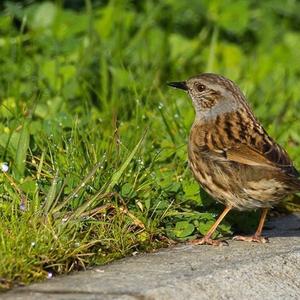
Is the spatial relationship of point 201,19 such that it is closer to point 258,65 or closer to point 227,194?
point 258,65

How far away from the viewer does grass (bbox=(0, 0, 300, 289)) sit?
5547 millimetres

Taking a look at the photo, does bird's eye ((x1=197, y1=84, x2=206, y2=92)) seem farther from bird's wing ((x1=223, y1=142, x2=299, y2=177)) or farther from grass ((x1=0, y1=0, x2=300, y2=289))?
bird's wing ((x1=223, y1=142, x2=299, y2=177))

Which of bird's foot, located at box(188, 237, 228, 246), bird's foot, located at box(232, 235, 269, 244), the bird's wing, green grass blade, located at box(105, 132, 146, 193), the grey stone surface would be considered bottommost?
bird's foot, located at box(232, 235, 269, 244)

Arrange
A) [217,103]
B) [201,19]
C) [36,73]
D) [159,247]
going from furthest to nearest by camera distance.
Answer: [201,19]
[36,73]
[217,103]
[159,247]

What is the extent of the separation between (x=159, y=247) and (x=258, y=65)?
14.3 feet

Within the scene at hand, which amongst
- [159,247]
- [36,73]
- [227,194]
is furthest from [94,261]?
[36,73]

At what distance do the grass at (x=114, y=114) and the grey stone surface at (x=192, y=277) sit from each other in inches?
6.4

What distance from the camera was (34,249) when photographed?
5180 mm

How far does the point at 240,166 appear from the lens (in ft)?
19.8

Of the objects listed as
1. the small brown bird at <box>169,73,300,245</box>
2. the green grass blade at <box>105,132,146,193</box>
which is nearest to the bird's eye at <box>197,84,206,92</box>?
the small brown bird at <box>169,73,300,245</box>

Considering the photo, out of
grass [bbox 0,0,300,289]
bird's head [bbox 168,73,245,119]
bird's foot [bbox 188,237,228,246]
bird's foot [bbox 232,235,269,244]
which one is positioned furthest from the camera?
bird's head [bbox 168,73,245,119]

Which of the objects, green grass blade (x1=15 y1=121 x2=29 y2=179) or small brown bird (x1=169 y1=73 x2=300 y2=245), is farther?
green grass blade (x1=15 y1=121 x2=29 y2=179)

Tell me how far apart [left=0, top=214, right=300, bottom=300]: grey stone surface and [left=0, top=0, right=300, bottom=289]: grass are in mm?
163

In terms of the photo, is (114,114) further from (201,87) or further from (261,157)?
(261,157)
